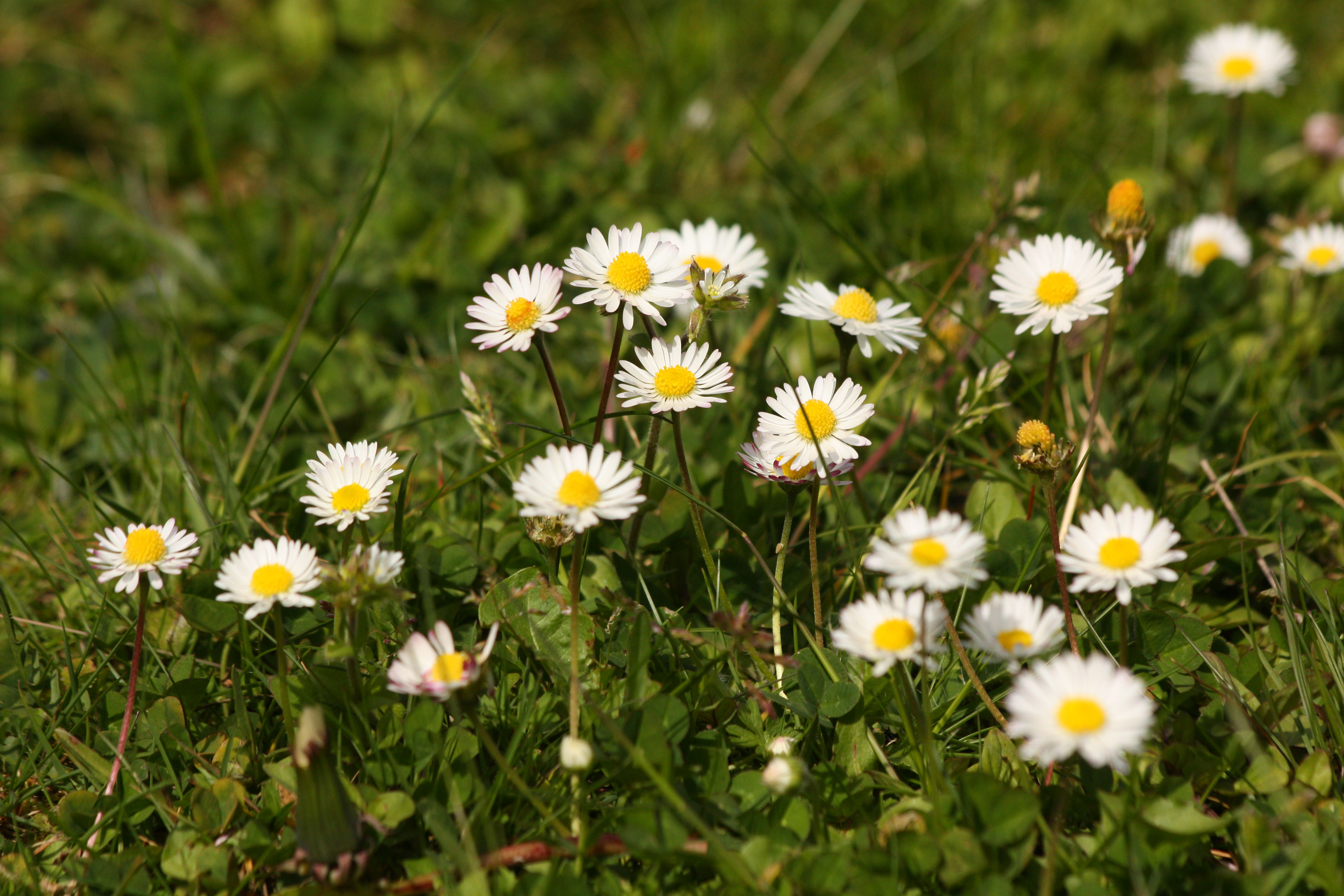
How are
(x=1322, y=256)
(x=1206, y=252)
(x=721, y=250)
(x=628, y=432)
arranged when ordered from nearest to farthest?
1. (x=721, y=250)
2. (x=628, y=432)
3. (x=1322, y=256)
4. (x=1206, y=252)

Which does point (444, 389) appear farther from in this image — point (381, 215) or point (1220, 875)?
point (1220, 875)

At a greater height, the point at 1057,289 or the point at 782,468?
the point at 1057,289

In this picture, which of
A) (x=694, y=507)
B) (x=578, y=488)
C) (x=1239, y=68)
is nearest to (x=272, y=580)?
(x=578, y=488)

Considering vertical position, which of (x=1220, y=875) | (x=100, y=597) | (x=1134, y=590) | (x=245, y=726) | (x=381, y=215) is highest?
(x=381, y=215)

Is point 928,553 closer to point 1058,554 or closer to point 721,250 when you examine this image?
point 1058,554

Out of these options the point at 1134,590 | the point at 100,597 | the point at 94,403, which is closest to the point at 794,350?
the point at 1134,590

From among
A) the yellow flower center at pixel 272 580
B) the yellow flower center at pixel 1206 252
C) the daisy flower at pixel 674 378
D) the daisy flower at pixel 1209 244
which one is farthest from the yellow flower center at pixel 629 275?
the yellow flower center at pixel 1206 252

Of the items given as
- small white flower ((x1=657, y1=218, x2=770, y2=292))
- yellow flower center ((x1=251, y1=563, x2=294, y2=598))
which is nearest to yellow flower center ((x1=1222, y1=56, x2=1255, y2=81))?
small white flower ((x1=657, y1=218, x2=770, y2=292))

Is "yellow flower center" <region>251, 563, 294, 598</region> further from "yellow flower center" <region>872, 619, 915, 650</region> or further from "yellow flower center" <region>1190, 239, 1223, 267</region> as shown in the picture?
"yellow flower center" <region>1190, 239, 1223, 267</region>
